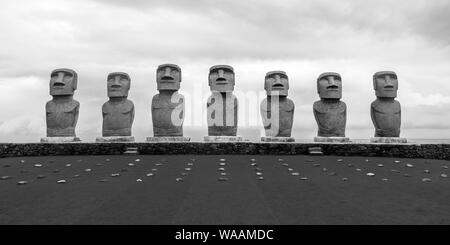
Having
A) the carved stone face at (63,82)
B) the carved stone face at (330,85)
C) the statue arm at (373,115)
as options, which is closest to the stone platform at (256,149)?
the statue arm at (373,115)

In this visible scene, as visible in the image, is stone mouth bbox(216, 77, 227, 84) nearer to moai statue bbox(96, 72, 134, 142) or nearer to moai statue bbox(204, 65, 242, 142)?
moai statue bbox(204, 65, 242, 142)

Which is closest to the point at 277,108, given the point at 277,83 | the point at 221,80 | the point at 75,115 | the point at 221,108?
the point at 277,83

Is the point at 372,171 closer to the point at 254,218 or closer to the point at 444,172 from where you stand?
the point at 444,172

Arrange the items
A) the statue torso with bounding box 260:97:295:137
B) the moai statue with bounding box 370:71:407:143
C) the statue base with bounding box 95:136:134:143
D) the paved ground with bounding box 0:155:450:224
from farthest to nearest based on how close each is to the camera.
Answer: the moai statue with bounding box 370:71:407:143 < the statue torso with bounding box 260:97:295:137 < the statue base with bounding box 95:136:134:143 < the paved ground with bounding box 0:155:450:224

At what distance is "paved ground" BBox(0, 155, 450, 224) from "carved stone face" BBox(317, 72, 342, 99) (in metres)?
5.20

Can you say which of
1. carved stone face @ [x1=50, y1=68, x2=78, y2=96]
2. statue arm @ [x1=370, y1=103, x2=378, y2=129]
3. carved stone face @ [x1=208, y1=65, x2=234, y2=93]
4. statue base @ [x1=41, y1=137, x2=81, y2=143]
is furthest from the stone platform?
carved stone face @ [x1=50, y1=68, x2=78, y2=96]

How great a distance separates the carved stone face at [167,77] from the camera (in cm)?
1727

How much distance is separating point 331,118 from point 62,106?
1164 centimetres

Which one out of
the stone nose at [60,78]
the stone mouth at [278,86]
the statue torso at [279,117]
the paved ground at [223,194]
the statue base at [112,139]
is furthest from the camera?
the stone nose at [60,78]

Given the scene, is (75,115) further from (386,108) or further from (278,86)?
(386,108)

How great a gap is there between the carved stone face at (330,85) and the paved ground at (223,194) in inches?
205

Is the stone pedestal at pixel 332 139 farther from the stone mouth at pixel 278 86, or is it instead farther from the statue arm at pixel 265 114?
the stone mouth at pixel 278 86

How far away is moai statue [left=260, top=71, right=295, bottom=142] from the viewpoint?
17.4 metres
